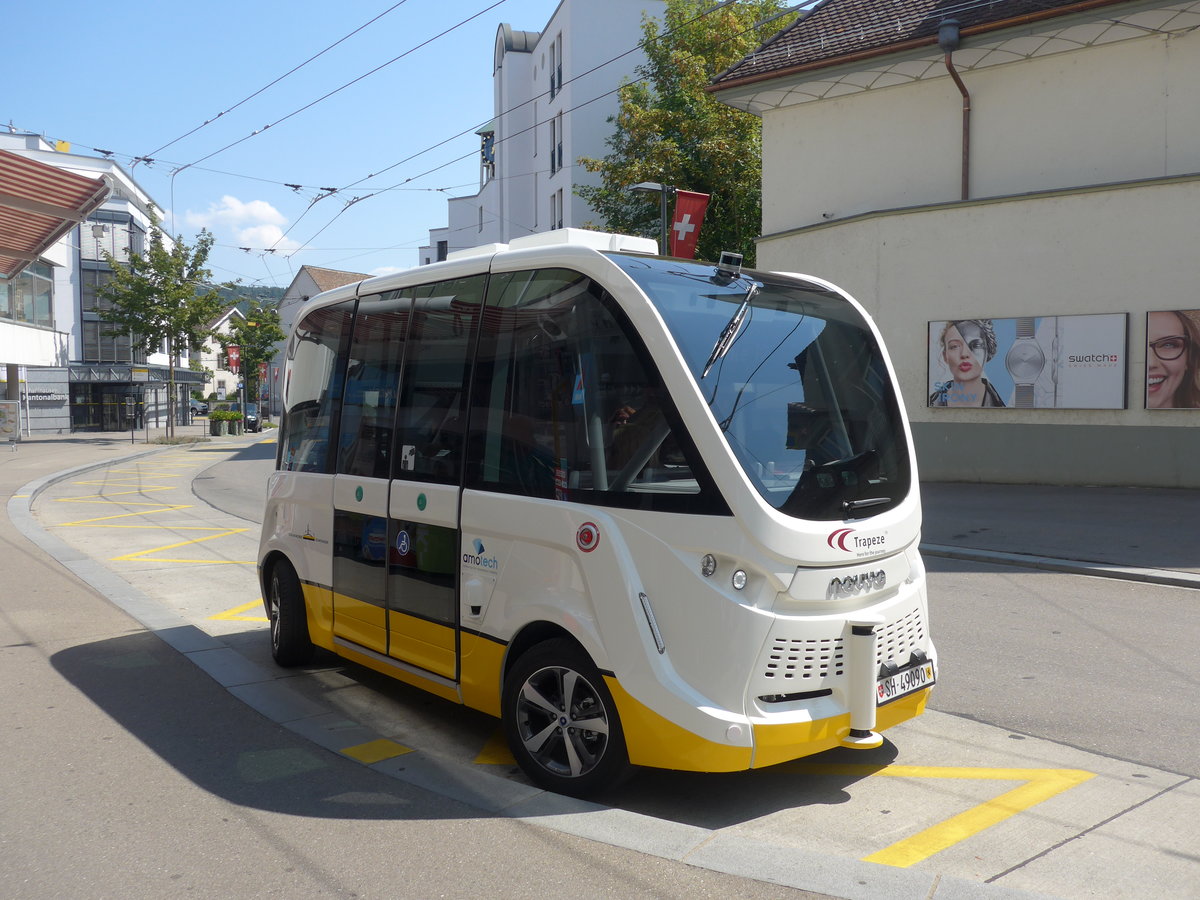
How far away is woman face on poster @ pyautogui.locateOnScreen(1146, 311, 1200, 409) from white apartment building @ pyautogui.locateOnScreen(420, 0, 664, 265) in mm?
24107

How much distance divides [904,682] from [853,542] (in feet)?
2.42

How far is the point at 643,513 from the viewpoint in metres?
4.28

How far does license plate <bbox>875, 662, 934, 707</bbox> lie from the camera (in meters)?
4.47

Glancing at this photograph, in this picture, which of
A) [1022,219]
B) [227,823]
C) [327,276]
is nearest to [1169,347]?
[1022,219]

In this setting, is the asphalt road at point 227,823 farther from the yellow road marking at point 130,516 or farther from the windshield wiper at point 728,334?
the yellow road marking at point 130,516

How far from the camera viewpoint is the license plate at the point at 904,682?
14.7 ft

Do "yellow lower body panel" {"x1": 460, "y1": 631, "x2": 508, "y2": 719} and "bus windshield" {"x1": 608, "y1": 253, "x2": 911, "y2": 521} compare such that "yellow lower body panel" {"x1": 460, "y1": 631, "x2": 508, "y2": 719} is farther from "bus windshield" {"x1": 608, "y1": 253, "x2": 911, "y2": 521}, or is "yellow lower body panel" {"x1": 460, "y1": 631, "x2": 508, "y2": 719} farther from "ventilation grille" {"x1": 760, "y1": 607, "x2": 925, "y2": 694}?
"bus windshield" {"x1": 608, "y1": 253, "x2": 911, "y2": 521}

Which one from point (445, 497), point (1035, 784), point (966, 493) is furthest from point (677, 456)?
point (966, 493)

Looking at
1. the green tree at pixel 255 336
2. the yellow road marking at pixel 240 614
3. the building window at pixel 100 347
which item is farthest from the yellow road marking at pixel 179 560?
the green tree at pixel 255 336

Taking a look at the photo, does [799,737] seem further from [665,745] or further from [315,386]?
[315,386]

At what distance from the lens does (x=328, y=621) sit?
637cm

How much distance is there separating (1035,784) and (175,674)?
16.9ft

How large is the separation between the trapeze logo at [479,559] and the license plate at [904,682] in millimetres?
1809

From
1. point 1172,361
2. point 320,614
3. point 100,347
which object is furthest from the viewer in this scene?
point 100,347
